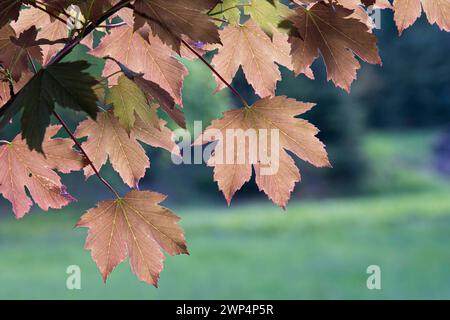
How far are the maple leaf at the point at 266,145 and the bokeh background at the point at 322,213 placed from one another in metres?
4.03

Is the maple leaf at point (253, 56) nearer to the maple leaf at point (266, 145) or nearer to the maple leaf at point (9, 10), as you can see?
the maple leaf at point (266, 145)

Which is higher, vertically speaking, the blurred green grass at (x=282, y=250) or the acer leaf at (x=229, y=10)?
the blurred green grass at (x=282, y=250)

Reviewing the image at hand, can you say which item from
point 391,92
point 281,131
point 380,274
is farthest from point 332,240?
point 281,131

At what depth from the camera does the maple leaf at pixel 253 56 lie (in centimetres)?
83

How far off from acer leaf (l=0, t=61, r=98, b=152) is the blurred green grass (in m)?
6.19

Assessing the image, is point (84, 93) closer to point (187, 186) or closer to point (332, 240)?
point (332, 240)

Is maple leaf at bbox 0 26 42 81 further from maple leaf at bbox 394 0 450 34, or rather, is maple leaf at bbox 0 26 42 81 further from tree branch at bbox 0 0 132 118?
maple leaf at bbox 394 0 450 34

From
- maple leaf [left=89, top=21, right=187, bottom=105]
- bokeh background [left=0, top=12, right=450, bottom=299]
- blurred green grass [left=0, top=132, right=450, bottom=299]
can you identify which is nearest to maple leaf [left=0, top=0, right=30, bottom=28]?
maple leaf [left=89, top=21, right=187, bottom=105]

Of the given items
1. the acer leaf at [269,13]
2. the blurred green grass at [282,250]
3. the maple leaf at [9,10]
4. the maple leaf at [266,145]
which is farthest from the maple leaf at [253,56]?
the blurred green grass at [282,250]

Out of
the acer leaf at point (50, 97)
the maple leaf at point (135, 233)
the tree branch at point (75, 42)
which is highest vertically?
the tree branch at point (75, 42)

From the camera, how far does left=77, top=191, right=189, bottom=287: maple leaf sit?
2.56 feet

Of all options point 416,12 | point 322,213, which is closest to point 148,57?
point 416,12

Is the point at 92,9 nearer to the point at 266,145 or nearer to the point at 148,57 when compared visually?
the point at 148,57

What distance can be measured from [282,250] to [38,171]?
27.1 ft
